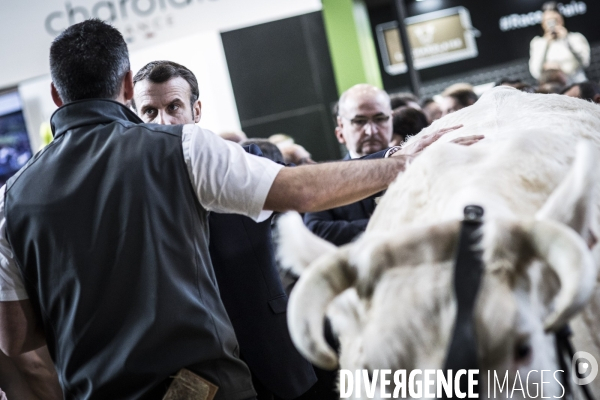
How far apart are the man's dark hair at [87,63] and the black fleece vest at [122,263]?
197mm

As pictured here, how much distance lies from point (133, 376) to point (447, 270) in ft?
3.18

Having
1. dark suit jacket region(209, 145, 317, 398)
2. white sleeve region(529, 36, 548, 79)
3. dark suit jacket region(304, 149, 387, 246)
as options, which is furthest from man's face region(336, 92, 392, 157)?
white sleeve region(529, 36, 548, 79)

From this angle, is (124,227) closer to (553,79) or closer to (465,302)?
(465,302)

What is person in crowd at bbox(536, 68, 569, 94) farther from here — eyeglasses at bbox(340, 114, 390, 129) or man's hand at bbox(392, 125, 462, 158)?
man's hand at bbox(392, 125, 462, 158)

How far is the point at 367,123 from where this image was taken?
4531mm

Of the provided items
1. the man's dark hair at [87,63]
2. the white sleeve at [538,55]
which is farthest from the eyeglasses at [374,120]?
the white sleeve at [538,55]

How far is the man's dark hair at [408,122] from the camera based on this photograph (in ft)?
16.4

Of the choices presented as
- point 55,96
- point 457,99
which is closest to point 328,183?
point 55,96

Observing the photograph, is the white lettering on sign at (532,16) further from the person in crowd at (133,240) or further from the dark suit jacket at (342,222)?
the person in crowd at (133,240)

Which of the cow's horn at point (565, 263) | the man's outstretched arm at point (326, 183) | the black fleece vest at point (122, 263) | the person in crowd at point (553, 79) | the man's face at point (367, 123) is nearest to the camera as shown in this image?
the cow's horn at point (565, 263)

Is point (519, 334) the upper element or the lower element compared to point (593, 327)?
upper

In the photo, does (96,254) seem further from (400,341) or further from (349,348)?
(400,341)

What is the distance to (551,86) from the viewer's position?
19.4ft

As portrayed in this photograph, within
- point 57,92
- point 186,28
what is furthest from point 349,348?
point 186,28
